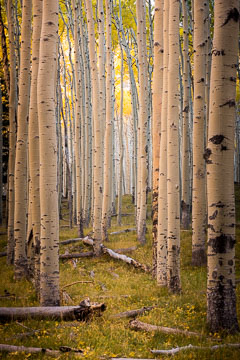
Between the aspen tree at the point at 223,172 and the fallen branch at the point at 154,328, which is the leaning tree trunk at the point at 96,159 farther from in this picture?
the aspen tree at the point at 223,172

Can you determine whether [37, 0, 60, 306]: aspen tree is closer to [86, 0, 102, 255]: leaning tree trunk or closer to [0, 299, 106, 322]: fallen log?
[0, 299, 106, 322]: fallen log

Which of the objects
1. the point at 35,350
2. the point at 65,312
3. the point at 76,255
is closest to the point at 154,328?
the point at 65,312

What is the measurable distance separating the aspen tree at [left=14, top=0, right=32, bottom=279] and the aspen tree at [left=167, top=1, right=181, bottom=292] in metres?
3.18

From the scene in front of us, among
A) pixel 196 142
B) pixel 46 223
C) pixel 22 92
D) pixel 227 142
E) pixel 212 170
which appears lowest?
pixel 46 223

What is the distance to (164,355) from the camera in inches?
146

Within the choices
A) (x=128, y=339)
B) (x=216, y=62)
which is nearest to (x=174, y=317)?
(x=128, y=339)

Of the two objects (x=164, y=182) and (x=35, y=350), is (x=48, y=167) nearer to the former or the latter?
(x=164, y=182)

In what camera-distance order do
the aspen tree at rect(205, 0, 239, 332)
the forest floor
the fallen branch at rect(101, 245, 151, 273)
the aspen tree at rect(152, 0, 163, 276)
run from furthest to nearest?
the fallen branch at rect(101, 245, 151, 273), the aspen tree at rect(152, 0, 163, 276), the aspen tree at rect(205, 0, 239, 332), the forest floor

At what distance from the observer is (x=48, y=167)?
17.0 ft

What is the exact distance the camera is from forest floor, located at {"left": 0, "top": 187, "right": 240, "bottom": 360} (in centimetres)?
383

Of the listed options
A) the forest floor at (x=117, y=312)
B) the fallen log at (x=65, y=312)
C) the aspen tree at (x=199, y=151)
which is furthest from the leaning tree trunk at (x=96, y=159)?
the fallen log at (x=65, y=312)

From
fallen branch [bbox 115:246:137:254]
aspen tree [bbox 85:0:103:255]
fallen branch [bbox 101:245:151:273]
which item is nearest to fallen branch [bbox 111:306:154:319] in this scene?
fallen branch [bbox 101:245:151:273]

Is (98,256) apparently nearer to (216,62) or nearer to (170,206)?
(170,206)

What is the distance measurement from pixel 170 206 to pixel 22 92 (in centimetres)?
406
